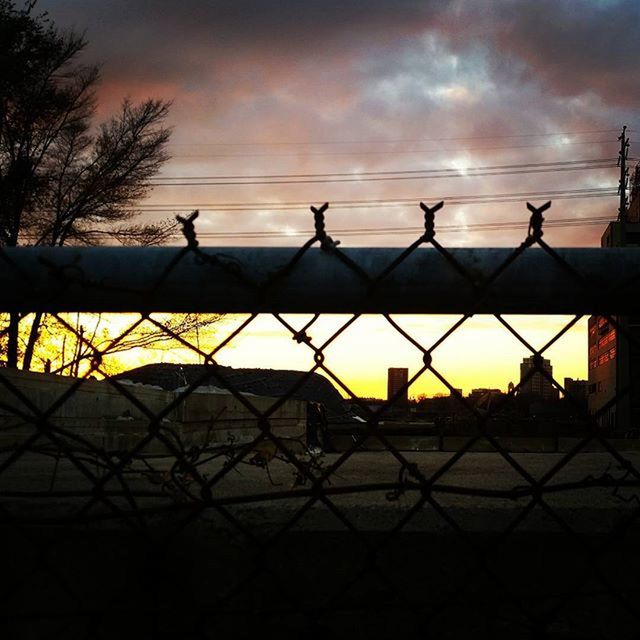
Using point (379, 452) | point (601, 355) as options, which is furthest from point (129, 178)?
point (601, 355)

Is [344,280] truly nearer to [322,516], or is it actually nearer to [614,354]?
[322,516]

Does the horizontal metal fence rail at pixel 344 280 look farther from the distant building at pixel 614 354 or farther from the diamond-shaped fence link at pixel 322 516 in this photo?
the distant building at pixel 614 354

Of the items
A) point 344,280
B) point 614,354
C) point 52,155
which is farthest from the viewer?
point 614,354

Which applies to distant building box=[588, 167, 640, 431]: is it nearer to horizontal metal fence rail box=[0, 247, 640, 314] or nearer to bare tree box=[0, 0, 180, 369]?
bare tree box=[0, 0, 180, 369]

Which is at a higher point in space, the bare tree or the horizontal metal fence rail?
the bare tree

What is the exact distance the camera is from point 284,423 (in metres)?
5.42

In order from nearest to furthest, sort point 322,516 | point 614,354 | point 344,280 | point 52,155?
point 344,280
point 322,516
point 52,155
point 614,354

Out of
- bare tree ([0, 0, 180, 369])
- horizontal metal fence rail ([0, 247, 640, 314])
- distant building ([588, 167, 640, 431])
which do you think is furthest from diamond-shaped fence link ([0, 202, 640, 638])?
distant building ([588, 167, 640, 431])

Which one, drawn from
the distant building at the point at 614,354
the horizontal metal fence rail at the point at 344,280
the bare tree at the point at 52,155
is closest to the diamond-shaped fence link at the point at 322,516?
the horizontal metal fence rail at the point at 344,280

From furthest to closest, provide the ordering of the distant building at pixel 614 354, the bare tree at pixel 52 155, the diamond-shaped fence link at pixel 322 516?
the distant building at pixel 614 354
the bare tree at pixel 52 155
the diamond-shaped fence link at pixel 322 516

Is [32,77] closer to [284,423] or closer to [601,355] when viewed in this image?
[284,423]

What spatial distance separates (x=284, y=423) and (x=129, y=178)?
16.8 m

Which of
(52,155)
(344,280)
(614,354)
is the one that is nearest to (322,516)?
(344,280)

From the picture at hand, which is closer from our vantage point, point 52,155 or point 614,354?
point 52,155
